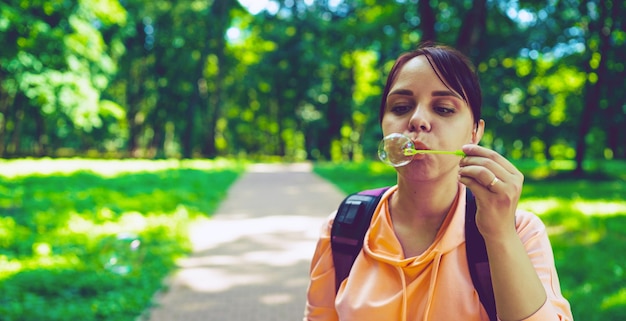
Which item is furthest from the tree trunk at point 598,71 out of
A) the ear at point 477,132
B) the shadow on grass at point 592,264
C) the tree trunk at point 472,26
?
the ear at point 477,132

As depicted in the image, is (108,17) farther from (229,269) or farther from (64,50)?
(229,269)

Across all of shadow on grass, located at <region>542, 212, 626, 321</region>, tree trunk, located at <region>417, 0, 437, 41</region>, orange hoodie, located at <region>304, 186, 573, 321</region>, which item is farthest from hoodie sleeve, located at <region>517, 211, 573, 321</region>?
tree trunk, located at <region>417, 0, 437, 41</region>

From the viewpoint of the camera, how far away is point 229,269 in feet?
18.0

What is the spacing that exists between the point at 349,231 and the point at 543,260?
60 cm

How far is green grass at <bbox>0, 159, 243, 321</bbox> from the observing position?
3.93 metres

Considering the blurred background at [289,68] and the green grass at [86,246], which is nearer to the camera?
the green grass at [86,246]

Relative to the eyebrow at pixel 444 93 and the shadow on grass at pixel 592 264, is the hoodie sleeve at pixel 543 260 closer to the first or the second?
the eyebrow at pixel 444 93

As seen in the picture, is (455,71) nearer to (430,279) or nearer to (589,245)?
(430,279)

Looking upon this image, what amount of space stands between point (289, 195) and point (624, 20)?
998 centimetres

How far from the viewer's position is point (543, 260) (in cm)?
138

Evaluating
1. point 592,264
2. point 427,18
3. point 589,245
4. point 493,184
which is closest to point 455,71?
point 493,184

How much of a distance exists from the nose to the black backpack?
12.3 inches

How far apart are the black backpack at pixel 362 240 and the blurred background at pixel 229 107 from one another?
1875 millimetres

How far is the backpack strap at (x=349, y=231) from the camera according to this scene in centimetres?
161
